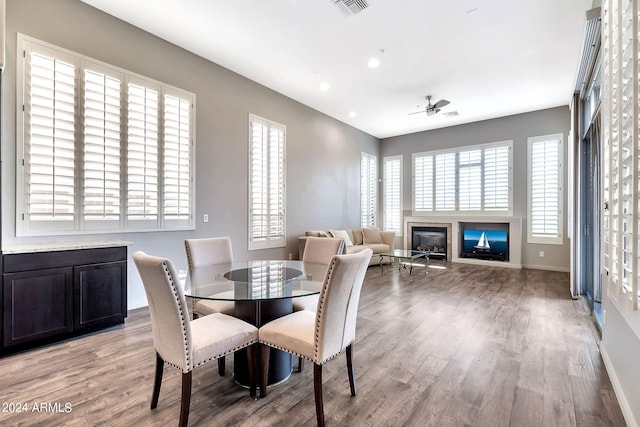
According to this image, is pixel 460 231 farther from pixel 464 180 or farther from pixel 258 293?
pixel 258 293

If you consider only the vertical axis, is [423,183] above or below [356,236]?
above

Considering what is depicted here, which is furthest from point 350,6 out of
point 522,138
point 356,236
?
point 522,138

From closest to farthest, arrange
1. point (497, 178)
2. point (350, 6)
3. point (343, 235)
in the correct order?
point (350, 6)
point (343, 235)
point (497, 178)

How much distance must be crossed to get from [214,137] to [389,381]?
3.88 meters

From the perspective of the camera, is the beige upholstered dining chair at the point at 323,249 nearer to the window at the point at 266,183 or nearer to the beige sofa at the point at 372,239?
the window at the point at 266,183

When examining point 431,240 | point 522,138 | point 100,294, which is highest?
point 522,138

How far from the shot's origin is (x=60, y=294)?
8.98 feet

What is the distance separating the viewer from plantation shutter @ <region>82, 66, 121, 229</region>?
3.22 metres

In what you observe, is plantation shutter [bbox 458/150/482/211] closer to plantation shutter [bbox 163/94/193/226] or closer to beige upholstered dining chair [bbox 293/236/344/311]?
beige upholstered dining chair [bbox 293/236/344/311]

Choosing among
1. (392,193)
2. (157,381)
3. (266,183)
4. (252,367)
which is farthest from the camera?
(392,193)

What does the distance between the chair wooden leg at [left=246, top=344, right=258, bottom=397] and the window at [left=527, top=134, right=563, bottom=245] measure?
6738 mm

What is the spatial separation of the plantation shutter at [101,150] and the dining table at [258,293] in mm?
1693

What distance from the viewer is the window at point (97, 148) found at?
9.50ft

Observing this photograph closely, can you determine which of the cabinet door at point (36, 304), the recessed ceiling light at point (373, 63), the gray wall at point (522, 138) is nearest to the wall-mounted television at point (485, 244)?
the gray wall at point (522, 138)
